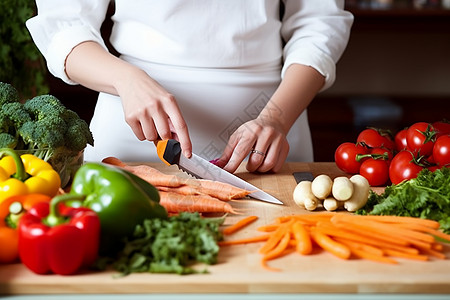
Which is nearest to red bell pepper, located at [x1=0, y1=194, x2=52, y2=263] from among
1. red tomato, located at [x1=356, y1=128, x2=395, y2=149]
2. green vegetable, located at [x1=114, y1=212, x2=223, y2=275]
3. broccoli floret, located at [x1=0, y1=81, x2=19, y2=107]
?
green vegetable, located at [x1=114, y1=212, x2=223, y2=275]

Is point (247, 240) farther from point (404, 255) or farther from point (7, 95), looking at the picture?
point (7, 95)

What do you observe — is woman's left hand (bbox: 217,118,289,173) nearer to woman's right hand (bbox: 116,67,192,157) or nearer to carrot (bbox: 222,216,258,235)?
woman's right hand (bbox: 116,67,192,157)

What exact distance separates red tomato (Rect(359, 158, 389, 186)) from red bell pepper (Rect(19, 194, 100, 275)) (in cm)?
86

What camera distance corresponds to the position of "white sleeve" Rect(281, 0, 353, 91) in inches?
→ 79.3

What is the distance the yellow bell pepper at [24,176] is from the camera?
1339 mm

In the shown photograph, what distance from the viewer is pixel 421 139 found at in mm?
1784

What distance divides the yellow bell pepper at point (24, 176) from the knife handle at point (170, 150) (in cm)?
33

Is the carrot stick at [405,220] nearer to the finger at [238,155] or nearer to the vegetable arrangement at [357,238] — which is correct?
the vegetable arrangement at [357,238]

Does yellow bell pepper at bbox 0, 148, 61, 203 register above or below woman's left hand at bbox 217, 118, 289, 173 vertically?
above

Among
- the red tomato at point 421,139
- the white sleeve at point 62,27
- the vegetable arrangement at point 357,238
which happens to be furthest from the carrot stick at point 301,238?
the white sleeve at point 62,27

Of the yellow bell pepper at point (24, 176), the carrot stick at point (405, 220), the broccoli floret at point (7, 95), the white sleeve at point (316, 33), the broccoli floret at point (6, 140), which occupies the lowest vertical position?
the carrot stick at point (405, 220)

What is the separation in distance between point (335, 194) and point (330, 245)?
0.86 feet

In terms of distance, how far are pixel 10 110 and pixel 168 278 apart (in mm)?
721

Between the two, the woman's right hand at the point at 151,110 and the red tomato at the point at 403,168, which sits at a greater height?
the woman's right hand at the point at 151,110
